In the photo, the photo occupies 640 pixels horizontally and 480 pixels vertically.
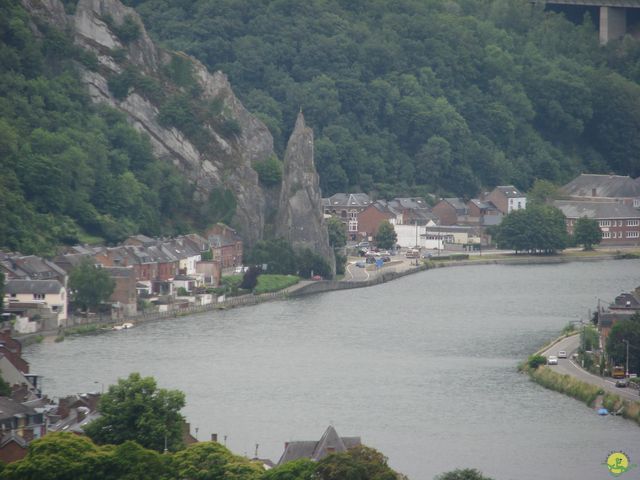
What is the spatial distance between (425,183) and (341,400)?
5193 cm

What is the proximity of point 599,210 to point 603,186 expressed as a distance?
7500mm

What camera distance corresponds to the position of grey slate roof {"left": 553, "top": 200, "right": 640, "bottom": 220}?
92.5 meters

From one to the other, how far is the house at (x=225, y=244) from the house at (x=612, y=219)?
19.0 m

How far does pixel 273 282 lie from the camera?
72875 millimetres

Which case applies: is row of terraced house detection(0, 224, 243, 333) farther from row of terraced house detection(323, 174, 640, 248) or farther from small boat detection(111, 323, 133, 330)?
row of terraced house detection(323, 174, 640, 248)

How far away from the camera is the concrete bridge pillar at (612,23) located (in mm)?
128875

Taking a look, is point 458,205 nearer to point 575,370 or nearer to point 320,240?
point 320,240

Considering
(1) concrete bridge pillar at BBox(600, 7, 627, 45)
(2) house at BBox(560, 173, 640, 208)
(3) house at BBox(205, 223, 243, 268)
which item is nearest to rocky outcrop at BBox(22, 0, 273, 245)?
(3) house at BBox(205, 223, 243, 268)

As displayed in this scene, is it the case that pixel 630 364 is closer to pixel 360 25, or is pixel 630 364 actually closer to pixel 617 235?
pixel 617 235

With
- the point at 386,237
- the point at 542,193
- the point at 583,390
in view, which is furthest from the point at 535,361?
the point at 542,193

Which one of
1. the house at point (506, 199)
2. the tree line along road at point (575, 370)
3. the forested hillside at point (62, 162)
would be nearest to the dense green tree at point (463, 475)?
the tree line along road at point (575, 370)

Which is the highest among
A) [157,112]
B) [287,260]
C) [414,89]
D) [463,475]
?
[414,89]

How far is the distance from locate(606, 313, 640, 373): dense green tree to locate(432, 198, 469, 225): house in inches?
1621

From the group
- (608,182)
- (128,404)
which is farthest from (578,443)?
(608,182)
